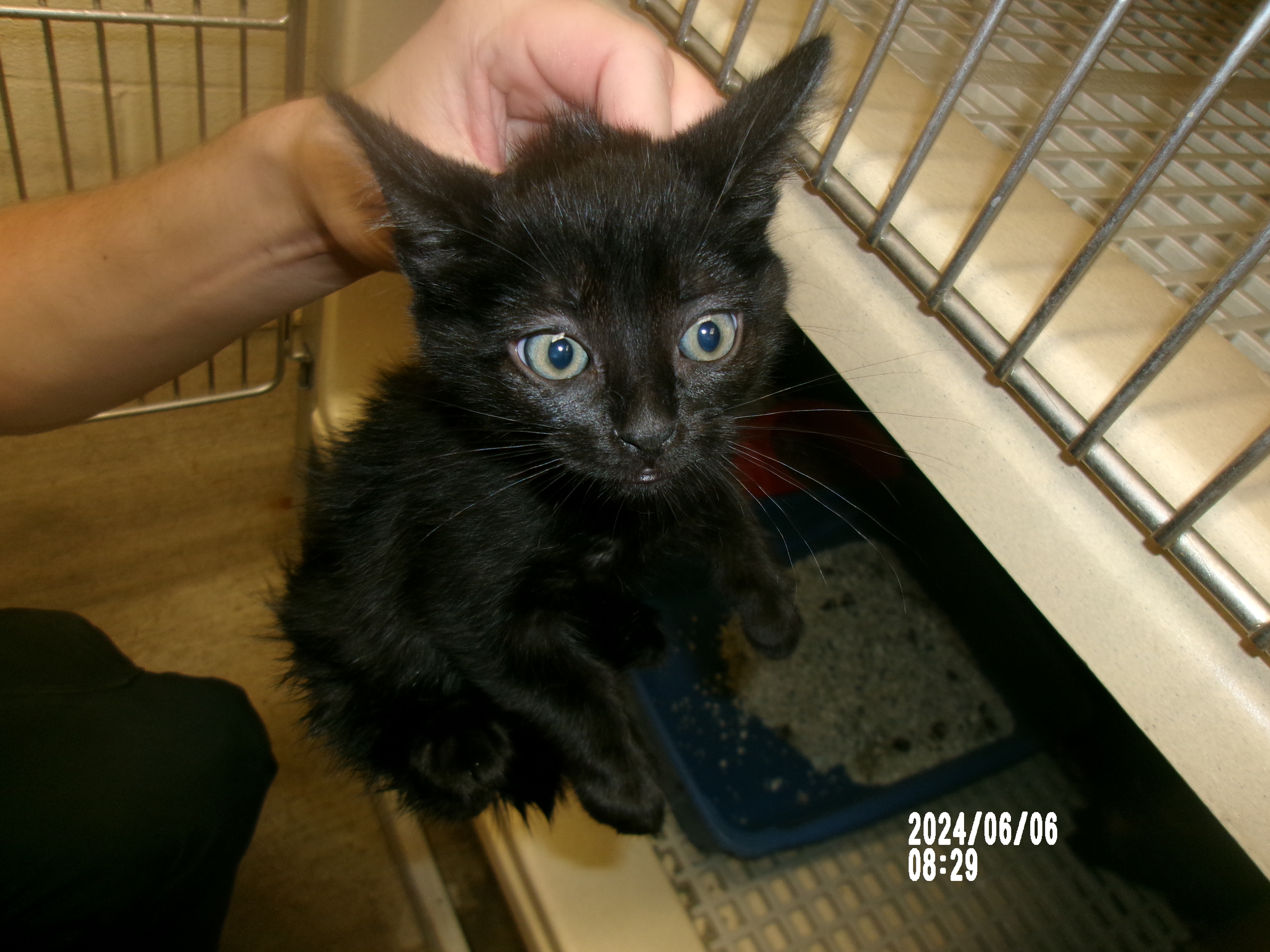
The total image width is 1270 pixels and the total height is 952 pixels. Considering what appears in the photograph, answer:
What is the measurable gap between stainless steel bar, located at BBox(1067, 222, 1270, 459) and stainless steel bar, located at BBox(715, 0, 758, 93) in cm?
47

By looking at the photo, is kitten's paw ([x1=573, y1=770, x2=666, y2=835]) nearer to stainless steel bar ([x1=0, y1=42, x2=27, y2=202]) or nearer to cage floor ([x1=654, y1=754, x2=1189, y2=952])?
cage floor ([x1=654, y1=754, x2=1189, y2=952])

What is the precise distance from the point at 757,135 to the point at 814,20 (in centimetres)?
15

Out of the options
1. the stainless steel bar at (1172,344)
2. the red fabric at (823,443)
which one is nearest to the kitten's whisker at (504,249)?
the stainless steel bar at (1172,344)

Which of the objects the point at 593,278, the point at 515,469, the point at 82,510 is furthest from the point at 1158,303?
the point at 82,510

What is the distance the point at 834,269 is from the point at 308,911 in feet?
4.49

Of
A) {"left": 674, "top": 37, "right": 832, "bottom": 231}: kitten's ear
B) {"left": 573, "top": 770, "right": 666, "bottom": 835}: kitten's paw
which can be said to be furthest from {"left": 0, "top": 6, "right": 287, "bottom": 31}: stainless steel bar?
{"left": 573, "top": 770, "right": 666, "bottom": 835}: kitten's paw

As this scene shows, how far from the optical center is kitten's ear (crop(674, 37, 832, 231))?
0.64 meters

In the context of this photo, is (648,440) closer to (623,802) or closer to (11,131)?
(623,802)

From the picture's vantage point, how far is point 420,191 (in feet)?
2.01

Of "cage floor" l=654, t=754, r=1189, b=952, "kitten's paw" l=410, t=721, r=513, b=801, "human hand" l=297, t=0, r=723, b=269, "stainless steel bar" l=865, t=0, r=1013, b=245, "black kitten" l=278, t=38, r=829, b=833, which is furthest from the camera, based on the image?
"cage floor" l=654, t=754, r=1189, b=952

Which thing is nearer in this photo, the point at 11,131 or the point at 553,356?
the point at 553,356

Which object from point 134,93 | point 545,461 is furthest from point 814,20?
point 134,93

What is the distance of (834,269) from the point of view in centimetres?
77

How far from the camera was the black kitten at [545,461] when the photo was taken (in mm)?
670
